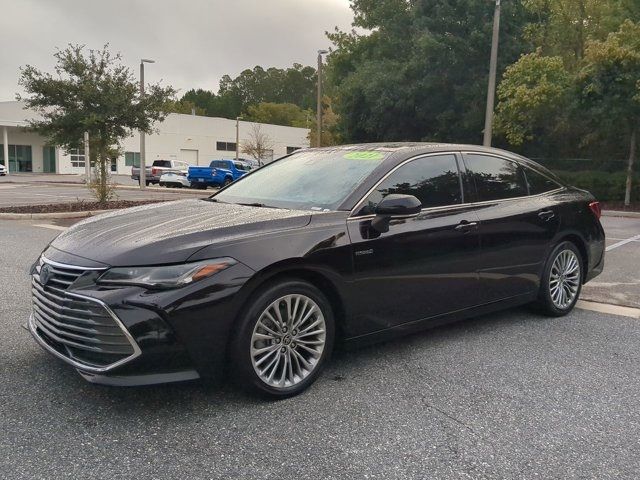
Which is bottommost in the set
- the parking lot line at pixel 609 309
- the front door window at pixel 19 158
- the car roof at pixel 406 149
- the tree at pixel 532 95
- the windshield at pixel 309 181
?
the parking lot line at pixel 609 309

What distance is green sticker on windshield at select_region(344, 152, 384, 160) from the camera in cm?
442

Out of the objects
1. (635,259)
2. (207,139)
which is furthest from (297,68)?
(635,259)

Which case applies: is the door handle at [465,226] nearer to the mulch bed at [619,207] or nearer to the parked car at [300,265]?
the parked car at [300,265]

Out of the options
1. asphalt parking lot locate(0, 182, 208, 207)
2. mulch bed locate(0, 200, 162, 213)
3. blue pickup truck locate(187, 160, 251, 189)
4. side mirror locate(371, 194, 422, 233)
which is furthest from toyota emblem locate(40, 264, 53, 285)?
blue pickup truck locate(187, 160, 251, 189)

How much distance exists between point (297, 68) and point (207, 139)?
2846 inches

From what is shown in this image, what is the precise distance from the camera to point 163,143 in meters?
59.0

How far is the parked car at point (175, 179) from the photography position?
112 feet

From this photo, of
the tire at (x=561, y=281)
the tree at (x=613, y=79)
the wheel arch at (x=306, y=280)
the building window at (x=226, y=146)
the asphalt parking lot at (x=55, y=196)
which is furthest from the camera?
the building window at (x=226, y=146)

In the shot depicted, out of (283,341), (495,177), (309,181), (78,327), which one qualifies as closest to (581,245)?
(495,177)

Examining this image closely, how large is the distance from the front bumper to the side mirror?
1067mm

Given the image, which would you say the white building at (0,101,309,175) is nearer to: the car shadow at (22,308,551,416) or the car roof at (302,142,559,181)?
the car roof at (302,142,559,181)

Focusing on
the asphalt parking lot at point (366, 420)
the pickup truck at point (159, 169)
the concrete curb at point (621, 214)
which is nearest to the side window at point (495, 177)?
the asphalt parking lot at point (366, 420)

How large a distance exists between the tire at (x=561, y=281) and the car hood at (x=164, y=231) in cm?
275

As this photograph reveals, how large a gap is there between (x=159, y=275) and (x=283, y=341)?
2.88 feet
